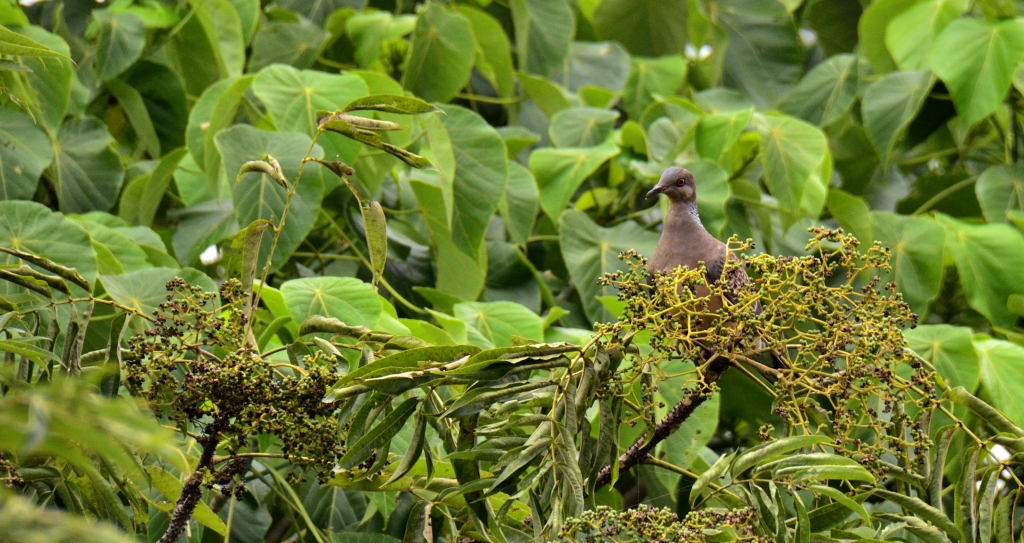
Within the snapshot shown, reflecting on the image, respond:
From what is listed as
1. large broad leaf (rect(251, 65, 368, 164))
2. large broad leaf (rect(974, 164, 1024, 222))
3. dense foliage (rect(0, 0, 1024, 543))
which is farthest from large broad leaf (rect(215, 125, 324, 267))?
large broad leaf (rect(974, 164, 1024, 222))

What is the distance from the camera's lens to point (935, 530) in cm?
131

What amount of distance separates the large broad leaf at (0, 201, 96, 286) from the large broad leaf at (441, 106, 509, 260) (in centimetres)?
78

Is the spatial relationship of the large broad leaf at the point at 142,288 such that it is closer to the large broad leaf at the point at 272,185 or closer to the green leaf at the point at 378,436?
the large broad leaf at the point at 272,185

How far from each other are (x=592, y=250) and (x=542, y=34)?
1102 mm

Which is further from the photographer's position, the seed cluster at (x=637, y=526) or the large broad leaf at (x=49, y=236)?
the large broad leaf at (x=49, y=236)

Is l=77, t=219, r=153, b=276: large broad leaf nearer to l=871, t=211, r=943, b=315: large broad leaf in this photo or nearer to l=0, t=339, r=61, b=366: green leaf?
l=0, t=339, r=61, b=366: green leaf

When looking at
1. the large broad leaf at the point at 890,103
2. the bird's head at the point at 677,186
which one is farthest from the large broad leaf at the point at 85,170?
the large broad leaf at the point at 890,103

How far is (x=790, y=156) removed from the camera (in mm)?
2611

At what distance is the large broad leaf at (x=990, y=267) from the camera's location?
2.64m

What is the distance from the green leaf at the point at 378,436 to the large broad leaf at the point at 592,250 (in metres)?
1.26

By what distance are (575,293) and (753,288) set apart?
1647 millimetres

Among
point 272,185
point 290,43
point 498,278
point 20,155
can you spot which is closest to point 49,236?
point 272,185

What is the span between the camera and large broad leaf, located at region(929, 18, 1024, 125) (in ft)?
9.46

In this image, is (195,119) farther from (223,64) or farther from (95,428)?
(95,428)
